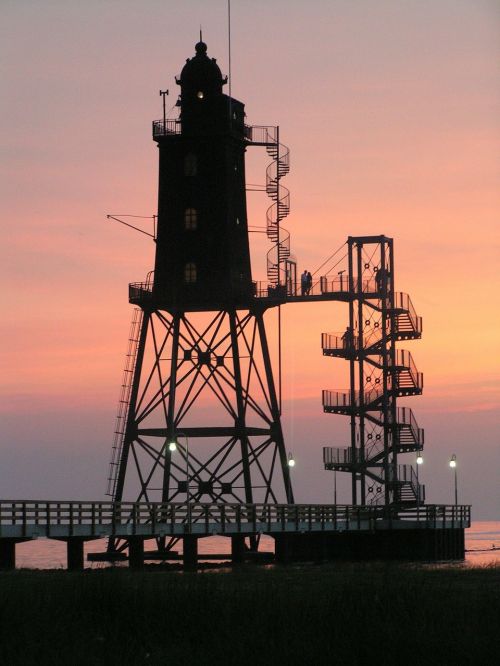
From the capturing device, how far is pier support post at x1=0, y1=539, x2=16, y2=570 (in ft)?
167

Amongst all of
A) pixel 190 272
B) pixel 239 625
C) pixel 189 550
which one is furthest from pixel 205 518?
pixel 239 625

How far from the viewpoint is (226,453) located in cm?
7769

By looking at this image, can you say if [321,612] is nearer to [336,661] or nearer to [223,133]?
[336,661]

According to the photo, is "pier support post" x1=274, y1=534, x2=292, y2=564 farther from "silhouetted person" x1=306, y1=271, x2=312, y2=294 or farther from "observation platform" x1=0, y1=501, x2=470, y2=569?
"silhouetted person" x1=306, y1=271, x2=312, y2=294

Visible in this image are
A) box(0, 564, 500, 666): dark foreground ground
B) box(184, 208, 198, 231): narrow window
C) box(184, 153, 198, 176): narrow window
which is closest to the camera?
box(0, 564, 500, 666): dark foreground ground

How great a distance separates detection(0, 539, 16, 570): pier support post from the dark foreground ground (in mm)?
18032

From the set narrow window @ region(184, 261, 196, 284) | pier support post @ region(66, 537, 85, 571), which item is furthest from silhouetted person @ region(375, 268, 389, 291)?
pier support post @ region(66, 537, 85, 571)

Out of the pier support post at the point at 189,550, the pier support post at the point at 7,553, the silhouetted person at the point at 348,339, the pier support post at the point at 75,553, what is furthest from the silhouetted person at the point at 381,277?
the pier support post at the point at 7,553

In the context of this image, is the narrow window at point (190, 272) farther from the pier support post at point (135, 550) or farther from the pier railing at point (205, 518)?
the pier support post at point (135, 550)

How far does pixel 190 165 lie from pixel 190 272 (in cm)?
548

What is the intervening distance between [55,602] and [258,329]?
49561 mm

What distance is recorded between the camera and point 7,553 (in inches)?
2016

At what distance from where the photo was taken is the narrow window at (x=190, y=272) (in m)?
79.2

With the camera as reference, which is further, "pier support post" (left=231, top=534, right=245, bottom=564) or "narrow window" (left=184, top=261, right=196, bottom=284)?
"narrow window" (left=184, top=261, right=196, bottom=284)
